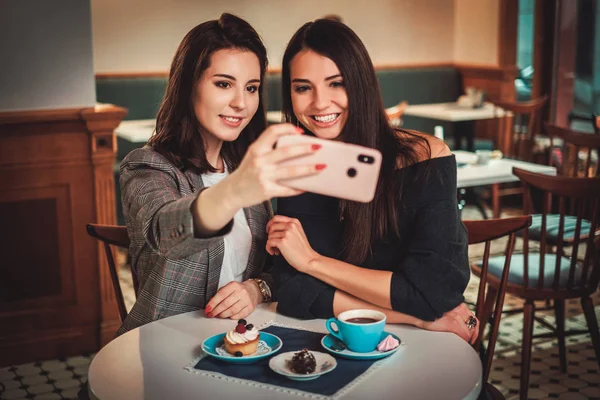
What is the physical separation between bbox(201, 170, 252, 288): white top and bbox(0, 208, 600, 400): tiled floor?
1.48 m

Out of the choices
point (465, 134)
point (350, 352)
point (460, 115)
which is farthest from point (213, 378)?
point (465, 134)

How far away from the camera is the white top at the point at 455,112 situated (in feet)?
20.0

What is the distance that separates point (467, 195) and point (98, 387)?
537 centimetres

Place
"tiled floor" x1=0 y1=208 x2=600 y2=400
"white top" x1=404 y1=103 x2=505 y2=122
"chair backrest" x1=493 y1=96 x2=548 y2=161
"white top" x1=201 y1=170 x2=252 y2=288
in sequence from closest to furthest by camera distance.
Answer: "white top" x1=201 y1=170 x2=252 y2=288, "tiled floor" x1=0 y1=208 x2=600 y2=400, "chair backrest" x1=493 y1=96 x2=548 y2=161, "white top" x1=404 y1=103 x2=505 y2=122

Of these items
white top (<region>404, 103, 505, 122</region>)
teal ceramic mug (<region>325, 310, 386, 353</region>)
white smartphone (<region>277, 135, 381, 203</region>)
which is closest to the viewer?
white smartphone (<region>277, 135, 381, 203</region>)

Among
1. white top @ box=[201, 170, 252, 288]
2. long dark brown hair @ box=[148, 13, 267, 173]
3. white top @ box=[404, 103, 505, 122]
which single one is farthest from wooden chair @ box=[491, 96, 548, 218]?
long dark brown hair @ box=[148, 13, 267, 173]

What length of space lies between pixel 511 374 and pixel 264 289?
5.94ft

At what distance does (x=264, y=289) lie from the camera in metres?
1.96

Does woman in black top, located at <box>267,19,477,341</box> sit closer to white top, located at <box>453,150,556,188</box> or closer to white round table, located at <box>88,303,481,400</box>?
white round table, located at <box>88,303,481,400</box>

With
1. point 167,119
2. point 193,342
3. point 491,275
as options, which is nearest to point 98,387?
point 193,342

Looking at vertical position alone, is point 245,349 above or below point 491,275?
above

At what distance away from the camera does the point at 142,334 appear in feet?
5.64

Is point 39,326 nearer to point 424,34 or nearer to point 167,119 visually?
point 167,119

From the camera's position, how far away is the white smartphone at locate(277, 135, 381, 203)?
1265 mm
